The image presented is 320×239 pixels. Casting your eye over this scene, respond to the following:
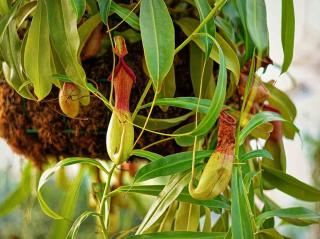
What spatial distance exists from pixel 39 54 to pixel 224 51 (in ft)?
0.76

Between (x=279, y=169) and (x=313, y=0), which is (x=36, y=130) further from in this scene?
(x=313, y=0)

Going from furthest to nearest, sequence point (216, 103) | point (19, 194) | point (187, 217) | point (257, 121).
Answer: point (19, 194) < point (187, 217) < point (257, 121) < point (216, 103)

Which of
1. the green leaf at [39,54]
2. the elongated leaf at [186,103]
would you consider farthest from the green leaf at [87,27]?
the elongated leaf at [186,103]

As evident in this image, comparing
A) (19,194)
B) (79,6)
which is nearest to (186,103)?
(79,6)

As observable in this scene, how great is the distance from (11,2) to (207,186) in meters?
0.39

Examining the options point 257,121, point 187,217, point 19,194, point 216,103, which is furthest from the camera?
point 19,194

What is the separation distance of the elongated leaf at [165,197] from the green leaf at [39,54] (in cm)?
19

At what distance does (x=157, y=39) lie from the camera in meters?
0.65

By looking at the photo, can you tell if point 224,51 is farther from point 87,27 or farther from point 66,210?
point 66,210

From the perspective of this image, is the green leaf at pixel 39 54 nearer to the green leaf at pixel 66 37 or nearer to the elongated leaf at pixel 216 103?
the green leaf at pixel 66 37

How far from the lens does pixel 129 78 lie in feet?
2.25

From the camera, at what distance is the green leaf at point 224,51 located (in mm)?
742

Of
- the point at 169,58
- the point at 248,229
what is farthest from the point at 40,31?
the point at 248,229

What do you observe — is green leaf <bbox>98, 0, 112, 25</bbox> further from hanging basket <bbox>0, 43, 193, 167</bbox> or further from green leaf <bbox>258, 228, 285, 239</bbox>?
green leaf <bbox>258, 228, 285, 239</bbox>
